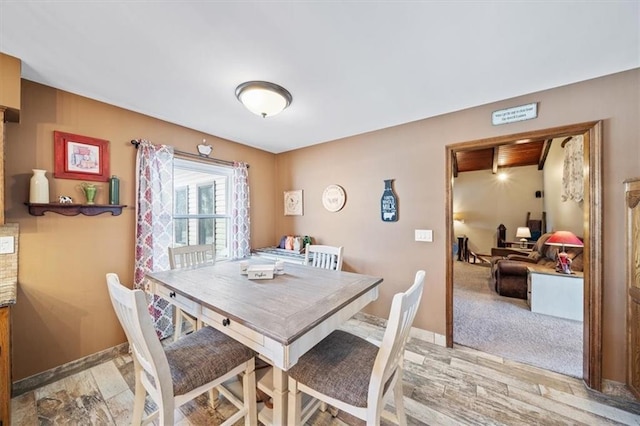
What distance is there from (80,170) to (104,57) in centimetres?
104

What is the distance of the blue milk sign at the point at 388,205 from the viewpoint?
273 centimetres

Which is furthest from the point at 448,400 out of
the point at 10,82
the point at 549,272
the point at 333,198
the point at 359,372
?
the point at 10,82

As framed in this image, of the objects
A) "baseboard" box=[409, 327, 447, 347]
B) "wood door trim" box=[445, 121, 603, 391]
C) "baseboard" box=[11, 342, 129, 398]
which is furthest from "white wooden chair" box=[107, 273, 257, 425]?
"wood door trim" box=[445, 121, 603, 391]

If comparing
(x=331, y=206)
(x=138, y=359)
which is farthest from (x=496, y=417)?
(x=331, y=206)

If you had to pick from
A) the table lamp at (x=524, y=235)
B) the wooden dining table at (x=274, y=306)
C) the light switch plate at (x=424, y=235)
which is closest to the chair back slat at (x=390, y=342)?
the wooden dining table at (x=274, y=306)

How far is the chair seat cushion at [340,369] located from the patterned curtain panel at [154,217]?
6.33 ft

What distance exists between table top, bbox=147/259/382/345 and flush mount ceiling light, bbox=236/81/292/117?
1.39m

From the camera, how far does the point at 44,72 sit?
1729mm

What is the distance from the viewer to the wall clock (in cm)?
318

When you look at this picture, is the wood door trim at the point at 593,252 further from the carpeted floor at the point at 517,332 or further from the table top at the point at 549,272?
the table top at the point at 549,272

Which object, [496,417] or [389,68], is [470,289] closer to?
[496,417]

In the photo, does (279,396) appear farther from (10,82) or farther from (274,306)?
(10,82)

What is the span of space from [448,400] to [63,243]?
328 centimetres

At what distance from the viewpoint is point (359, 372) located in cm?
119
